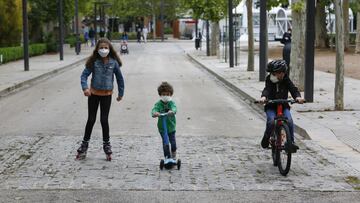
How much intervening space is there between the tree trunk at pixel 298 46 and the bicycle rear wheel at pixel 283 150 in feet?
32.2

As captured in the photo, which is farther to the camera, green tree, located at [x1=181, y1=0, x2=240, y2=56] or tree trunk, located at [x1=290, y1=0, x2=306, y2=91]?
green tree, located at [x1=181, y1=0, x2=240, y2=56]

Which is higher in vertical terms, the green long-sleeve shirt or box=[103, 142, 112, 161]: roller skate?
the green long-sleeve shirt

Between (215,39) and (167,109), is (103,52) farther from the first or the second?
(215,39)

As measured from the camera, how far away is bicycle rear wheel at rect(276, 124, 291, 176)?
8.37 metres

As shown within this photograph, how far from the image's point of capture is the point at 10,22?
138ft

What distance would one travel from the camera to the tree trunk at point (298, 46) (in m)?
18.1

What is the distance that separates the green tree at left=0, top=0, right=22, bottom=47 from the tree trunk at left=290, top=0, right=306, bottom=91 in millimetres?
26749

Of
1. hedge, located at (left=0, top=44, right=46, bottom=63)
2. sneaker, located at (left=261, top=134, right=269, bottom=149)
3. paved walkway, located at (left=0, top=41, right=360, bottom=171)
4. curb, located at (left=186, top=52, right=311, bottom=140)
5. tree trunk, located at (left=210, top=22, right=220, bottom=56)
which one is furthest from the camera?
tree trunk, located at (left=210, top=22, right=220, bottom=56)

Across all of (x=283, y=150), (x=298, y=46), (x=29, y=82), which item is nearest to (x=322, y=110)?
(x=298, y=46)

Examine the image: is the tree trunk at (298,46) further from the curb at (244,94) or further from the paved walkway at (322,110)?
the curb at (244,94)

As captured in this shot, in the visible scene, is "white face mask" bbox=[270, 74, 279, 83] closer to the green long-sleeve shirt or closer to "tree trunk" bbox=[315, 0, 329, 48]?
the green long-sleeve shirt

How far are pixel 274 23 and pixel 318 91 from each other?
54.7m

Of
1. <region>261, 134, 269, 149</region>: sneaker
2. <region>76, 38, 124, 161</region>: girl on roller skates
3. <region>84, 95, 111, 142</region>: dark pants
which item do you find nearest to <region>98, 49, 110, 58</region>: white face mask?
<region>76, 38, 124, 161</region>: girl on roller skates

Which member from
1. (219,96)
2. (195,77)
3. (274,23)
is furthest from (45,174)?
(274,23)
